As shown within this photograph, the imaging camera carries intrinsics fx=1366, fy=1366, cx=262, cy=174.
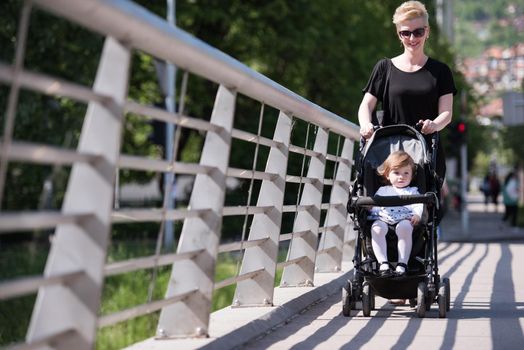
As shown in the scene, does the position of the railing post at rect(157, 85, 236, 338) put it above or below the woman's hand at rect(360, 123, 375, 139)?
below

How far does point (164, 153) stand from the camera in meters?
36.8

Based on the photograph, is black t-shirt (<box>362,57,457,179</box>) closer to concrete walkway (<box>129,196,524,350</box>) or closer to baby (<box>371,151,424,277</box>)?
baby (<box>371,151,424,277</box>)

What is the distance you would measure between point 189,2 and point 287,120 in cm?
2970

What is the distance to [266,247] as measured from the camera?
8008 millimetres

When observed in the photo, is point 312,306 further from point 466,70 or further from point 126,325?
point 466,70

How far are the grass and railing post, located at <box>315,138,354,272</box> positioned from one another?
3.89m

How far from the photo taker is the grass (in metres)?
17.6

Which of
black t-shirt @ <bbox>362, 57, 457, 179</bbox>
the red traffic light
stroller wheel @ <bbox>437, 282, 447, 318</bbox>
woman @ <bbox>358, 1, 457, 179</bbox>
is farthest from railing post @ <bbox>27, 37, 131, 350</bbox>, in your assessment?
the red traffic light

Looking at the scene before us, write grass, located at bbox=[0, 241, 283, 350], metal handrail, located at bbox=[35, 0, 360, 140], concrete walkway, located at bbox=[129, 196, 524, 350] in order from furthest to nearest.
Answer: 1. grass, located at bbox=[0, 241, 283, 350]
2. concrete walkway, located at bbox=[129, 196, 524, 350]
3. metal handrail, located at bbox=[35, 0, 360, 140]

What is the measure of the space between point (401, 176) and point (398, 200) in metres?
0.25

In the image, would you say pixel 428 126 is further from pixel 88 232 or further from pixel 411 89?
pixel 88 232

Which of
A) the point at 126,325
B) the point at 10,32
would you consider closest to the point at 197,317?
the point at 126,325

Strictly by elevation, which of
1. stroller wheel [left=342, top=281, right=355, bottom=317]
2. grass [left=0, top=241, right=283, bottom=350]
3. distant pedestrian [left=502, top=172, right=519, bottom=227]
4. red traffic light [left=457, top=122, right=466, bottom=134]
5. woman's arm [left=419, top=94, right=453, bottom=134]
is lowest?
grass [left=0, top=241, right=283, bottom=350]

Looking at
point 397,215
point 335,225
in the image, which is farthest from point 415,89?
point 335,225
